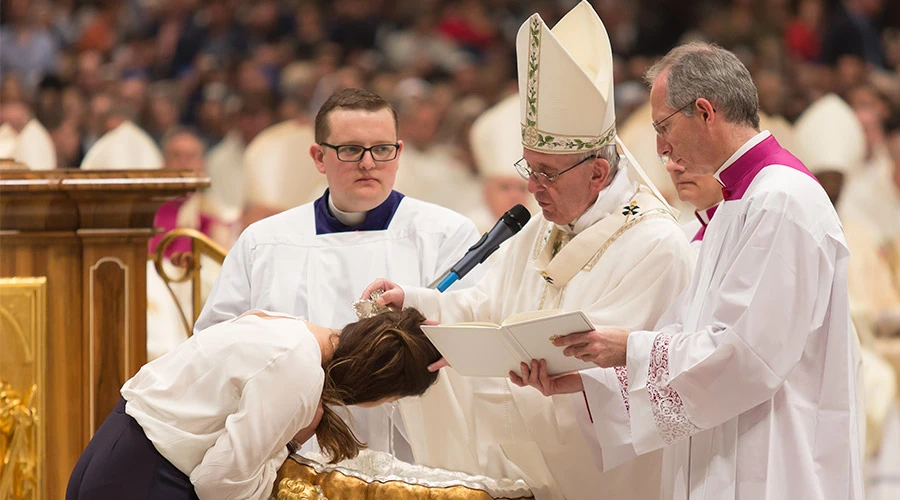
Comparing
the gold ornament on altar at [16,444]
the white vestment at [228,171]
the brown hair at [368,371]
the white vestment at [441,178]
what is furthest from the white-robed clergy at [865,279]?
the white vestment at [228,171]

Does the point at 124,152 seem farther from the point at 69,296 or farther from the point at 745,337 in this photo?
the point at 745,337

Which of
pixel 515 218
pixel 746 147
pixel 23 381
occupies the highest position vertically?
pixel 746 147

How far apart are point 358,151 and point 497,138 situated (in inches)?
255

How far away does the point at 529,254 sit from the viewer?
144 inches

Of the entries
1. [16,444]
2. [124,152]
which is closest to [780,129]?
[124,152]

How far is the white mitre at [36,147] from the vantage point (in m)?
9.19

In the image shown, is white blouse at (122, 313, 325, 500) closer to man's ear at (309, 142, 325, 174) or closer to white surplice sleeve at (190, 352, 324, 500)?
white surplice sleeve at (190, 352, 324, 500)

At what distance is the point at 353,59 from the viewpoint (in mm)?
11992

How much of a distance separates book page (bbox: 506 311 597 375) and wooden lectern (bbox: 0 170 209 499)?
160 centimetres

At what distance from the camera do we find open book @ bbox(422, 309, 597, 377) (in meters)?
2.77

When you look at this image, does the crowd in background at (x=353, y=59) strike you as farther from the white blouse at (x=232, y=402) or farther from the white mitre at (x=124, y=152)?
the white blouse at (x=232, y=402)

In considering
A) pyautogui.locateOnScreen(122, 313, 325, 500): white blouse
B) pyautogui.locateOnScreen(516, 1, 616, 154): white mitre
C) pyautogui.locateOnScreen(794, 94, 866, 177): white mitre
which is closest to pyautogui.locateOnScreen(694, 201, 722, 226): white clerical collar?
pyautogui.locateOnScreen(516, 1, 616, 154): white mitre

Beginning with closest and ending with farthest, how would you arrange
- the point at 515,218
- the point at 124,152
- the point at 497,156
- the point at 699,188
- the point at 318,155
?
the point at 515,218 < the point at 699,188 < the point at 318,155 < the point at 124,152 < the point at 497,156

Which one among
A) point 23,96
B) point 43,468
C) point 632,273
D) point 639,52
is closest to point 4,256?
point 43,468
